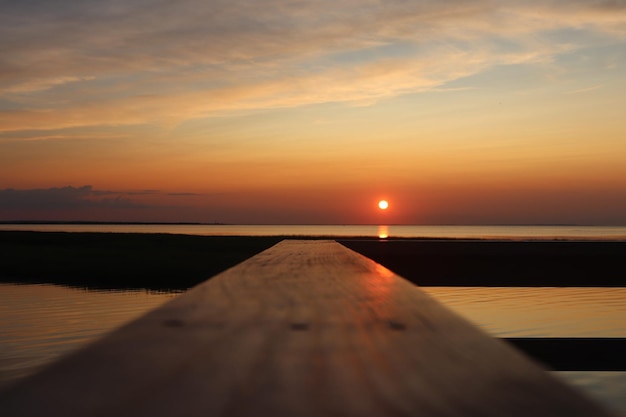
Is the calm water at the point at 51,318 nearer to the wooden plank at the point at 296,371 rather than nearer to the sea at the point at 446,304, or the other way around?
the sea at the point at 446,304

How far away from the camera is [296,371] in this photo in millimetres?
1227

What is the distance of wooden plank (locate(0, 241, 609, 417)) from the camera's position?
0.95 metres

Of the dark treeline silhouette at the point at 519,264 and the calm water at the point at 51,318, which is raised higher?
the dark treeline silhouette at the point at 519,264

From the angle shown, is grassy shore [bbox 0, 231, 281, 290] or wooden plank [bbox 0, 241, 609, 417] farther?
grassy shore [bbox 0, 231, 281, 290]

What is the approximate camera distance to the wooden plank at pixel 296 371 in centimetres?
95

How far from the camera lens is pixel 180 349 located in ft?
4.68

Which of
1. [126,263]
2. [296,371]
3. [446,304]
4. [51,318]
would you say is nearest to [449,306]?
[446,304]

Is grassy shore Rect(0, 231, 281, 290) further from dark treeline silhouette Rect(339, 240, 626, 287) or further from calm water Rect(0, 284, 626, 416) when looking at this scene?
dark treeline silhouette Rect(339, 240, 626, 287)

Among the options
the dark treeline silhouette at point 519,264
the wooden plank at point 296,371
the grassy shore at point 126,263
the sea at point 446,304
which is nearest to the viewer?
the wooden plank at point 296,371

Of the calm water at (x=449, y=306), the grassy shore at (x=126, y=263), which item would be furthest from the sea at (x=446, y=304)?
the grassy shore at (x=126, y=263)

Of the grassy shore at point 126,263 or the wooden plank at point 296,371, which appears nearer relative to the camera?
the wooden plank at point 296,371

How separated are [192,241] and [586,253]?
31.6 metres

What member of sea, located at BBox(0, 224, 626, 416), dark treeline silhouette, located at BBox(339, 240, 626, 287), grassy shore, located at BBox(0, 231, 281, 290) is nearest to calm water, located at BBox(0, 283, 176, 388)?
sea, located at BBox(0, 224, 626, 416)

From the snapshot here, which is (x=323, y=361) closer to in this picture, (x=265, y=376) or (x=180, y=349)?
(x=265, y=376)
